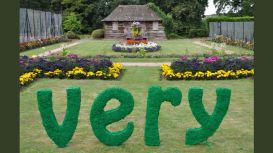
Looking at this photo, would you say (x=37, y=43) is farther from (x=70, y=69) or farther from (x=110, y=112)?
(x=110, y=112)

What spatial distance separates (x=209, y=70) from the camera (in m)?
A: 15.7

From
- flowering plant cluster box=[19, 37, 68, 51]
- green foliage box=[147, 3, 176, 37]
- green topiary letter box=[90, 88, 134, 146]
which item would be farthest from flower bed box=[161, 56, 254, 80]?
green foliage box=[147, 3, 176, 37]

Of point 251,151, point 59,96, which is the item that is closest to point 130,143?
point 251,151

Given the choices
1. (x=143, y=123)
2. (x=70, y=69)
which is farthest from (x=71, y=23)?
(x=143, y=123)

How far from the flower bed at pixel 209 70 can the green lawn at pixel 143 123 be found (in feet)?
2.93

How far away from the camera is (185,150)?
7438mm

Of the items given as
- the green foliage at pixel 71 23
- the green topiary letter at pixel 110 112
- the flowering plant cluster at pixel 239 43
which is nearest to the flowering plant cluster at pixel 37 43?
the green foliage at pixel 71 23

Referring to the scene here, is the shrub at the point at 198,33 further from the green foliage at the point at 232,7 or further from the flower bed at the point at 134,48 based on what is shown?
the flower bed at the point at 134,48

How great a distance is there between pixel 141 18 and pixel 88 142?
125 feet

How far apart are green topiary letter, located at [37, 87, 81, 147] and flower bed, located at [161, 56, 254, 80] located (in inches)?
330

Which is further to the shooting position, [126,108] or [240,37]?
[240,37]

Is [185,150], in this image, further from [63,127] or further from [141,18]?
[141,18]

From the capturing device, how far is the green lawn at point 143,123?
24.8 feet

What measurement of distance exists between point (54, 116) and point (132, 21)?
39.1m
